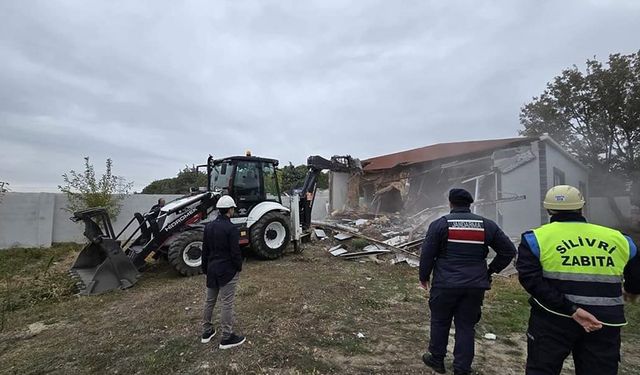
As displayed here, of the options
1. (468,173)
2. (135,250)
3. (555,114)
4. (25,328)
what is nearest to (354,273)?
(135,250)

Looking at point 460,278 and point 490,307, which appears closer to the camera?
point 460,278

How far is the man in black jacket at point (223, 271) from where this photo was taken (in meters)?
3.68

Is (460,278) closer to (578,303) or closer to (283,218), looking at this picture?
(578,303)

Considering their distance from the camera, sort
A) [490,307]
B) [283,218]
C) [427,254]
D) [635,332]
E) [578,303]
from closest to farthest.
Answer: [578,303] < [427,254] < [635,332] < [490,307] < [283,218]

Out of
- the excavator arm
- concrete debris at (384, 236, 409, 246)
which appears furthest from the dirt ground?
the excavator arm

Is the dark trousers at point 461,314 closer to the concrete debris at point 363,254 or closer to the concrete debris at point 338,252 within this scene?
the concrete debris at point 363,254

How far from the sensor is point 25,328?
14.3 feet

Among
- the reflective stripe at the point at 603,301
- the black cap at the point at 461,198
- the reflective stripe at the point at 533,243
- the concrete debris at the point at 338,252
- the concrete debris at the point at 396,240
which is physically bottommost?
the concrete debris at the point at 338,252

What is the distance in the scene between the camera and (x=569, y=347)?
7.09ft

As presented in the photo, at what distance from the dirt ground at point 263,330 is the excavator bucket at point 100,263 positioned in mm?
216

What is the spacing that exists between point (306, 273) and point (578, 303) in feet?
17.8

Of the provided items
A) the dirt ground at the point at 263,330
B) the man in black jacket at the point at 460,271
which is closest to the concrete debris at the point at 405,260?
the dirt ground at the point at 263,330

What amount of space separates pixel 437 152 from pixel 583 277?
12821 mm

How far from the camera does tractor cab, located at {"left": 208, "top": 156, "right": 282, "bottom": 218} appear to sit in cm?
766
